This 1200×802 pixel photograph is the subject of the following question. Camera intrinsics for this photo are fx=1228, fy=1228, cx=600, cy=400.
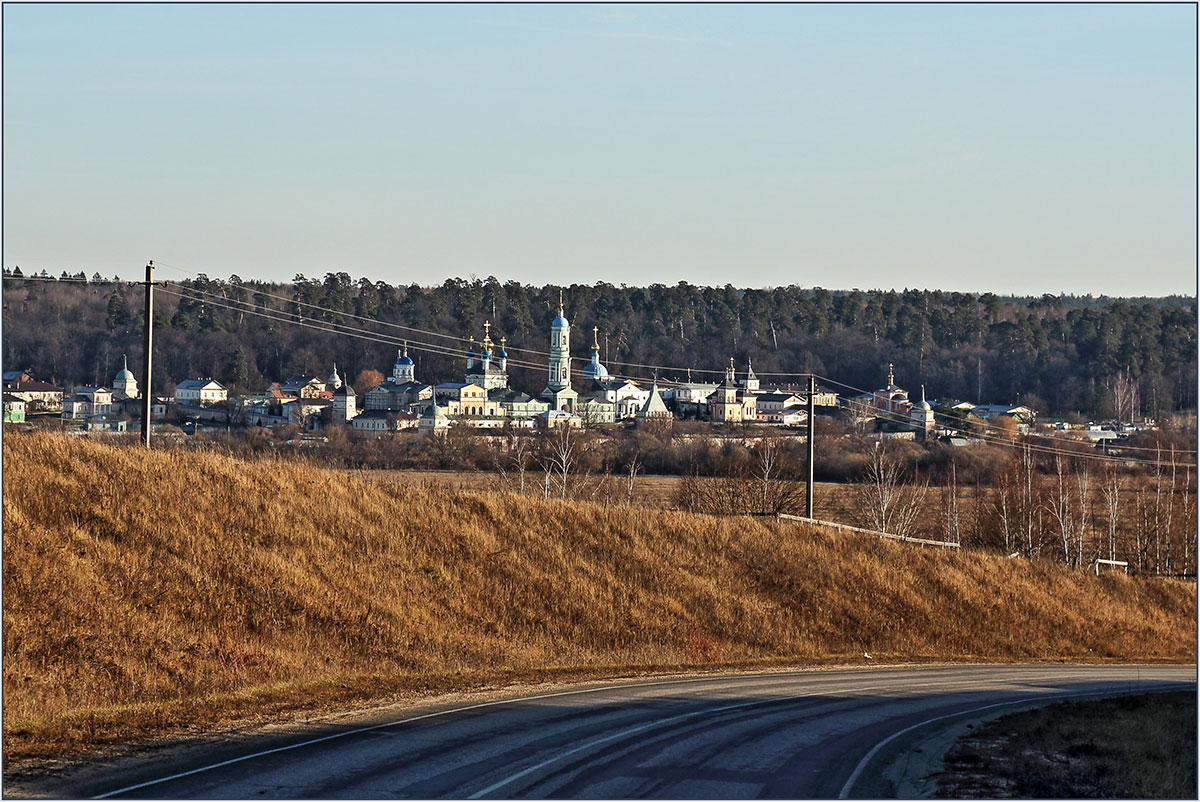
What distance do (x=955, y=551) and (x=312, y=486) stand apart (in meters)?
24.9

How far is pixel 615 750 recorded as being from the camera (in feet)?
53.5

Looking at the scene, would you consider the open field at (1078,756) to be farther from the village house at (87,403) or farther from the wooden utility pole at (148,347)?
the village house at (87,403)

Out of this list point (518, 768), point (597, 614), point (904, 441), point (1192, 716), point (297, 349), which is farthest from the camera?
point (297, 349)

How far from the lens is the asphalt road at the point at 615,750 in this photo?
13789mm

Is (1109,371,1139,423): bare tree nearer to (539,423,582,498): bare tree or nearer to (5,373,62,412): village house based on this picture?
(539,423,582,498): bare tree

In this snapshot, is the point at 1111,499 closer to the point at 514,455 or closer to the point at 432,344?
the point at 514,455

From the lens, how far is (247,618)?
2338 centimetres

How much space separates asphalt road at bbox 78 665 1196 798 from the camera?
1379 cm

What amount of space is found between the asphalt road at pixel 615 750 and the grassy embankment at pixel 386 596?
7.82ft

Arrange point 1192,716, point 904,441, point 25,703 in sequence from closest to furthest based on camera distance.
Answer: point 25,703, point 1192,716, point 904,441

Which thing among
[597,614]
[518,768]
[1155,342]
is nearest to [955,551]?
[597,614]

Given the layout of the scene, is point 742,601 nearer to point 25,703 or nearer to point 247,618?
point 247,618

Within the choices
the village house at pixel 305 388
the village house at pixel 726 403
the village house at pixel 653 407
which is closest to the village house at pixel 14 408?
the village house at pixel 305 388

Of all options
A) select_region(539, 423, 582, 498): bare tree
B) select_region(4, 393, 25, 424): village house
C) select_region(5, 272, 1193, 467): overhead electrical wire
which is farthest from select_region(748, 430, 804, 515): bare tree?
select_region(4, 393, 25, 424): village house
